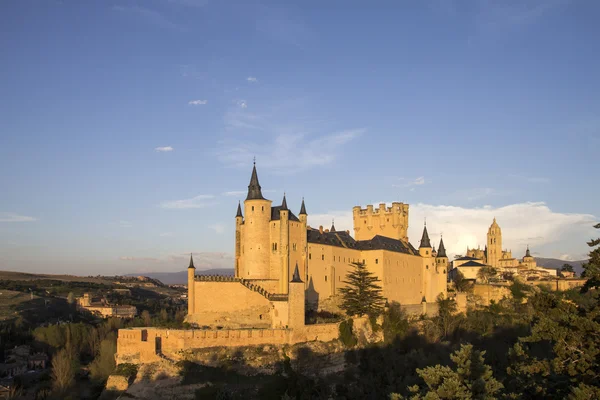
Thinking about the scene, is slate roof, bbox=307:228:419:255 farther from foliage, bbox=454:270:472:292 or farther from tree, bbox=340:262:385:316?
foliage, bbox=454:270:472:292

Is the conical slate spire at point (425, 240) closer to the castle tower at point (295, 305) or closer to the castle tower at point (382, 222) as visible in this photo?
the castle tower at point (382, 222)

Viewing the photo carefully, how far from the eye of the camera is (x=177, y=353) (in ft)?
133

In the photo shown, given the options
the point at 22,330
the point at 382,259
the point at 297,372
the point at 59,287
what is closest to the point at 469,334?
the point at 382,259

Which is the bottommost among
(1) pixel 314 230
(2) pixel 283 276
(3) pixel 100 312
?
(3) pixel 100 312

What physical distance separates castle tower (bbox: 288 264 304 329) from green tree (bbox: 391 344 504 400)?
63.7 feet

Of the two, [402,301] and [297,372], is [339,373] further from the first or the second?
[402,301]

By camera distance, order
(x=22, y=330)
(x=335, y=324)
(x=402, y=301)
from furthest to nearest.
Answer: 1. (x=22, y=330)
2. (x=402, y=301)
3. (x=335, y=324)

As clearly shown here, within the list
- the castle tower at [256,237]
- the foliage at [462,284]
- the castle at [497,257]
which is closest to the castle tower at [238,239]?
the castle tower at [256,237]

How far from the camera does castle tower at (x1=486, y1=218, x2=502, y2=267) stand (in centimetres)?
9781

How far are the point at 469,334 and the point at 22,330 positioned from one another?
53.2 meters

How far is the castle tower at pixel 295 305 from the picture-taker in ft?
140

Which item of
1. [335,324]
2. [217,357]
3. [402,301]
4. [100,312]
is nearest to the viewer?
[217,357]

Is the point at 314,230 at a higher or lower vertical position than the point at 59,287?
higher

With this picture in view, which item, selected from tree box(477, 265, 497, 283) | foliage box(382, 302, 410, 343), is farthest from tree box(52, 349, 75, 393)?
tree box(477, 265, 497, 283)
